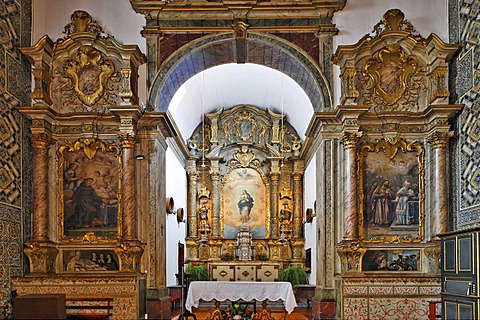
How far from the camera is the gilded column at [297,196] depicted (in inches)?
884

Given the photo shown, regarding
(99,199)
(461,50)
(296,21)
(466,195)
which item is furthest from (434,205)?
(99,199)

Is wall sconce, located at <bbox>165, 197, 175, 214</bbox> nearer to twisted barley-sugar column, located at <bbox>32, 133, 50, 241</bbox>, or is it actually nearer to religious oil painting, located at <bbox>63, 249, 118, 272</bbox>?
religious oil painting, located at <bbox>63, 249, 118, 272</bbox>

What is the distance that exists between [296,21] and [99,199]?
556 cm

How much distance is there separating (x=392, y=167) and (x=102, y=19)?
22.1ft

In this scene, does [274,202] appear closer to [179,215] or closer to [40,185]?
[179,215]

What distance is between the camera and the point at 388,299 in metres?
13.0

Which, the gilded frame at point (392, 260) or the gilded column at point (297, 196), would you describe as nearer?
the gilded frame at point (392, 260)

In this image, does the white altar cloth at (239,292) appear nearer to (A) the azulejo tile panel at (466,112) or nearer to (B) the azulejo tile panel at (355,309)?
(B) the azulejo tile panel at (355,309)

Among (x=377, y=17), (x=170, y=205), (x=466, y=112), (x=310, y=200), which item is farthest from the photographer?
(x=310, y=200)

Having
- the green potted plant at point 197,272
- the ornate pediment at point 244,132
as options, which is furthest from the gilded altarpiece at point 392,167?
the ornate pediment at point 244,132

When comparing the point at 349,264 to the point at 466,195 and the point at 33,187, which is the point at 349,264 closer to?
the point at 466,195

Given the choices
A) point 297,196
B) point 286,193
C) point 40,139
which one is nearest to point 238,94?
point 286,193

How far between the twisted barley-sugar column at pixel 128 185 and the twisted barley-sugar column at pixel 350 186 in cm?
421

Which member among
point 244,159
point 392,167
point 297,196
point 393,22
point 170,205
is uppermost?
point 393,22
